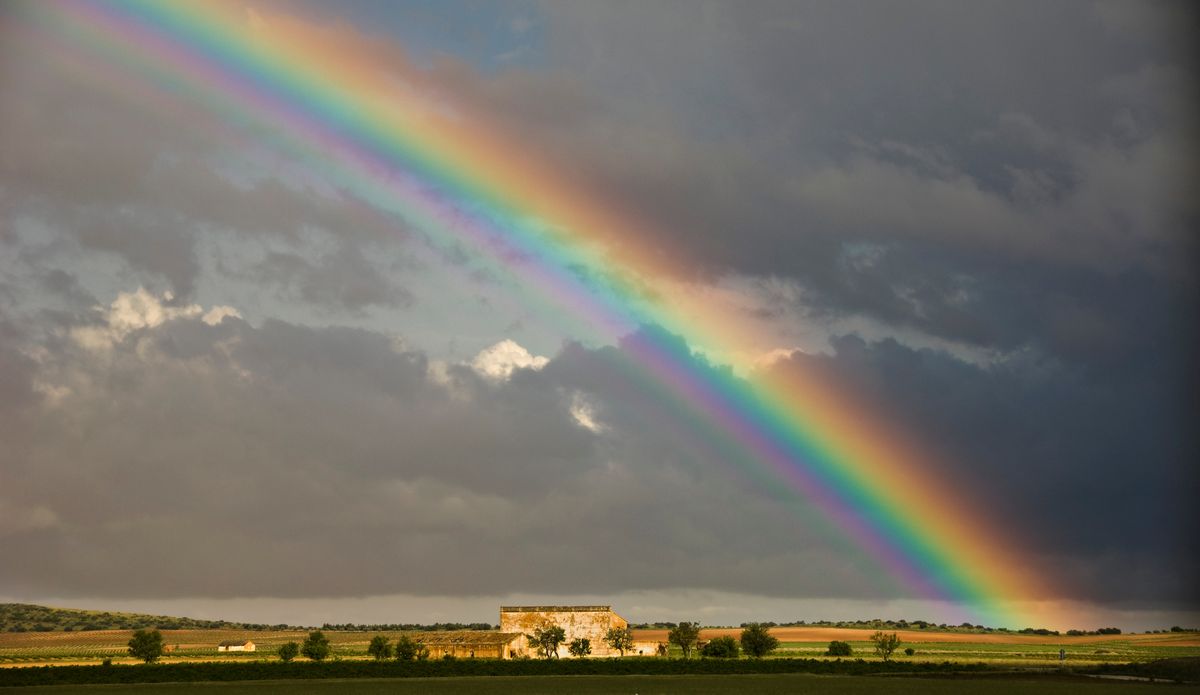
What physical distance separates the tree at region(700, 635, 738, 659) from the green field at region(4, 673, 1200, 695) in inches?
1259

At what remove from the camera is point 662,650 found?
479ft

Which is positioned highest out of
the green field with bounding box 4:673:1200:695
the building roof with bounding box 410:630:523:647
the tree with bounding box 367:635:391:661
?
the building roof with bounding box 410:630:523:647

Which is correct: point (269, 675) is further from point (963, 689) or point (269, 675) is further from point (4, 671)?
point (963, 689)

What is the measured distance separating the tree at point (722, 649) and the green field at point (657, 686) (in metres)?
32.0

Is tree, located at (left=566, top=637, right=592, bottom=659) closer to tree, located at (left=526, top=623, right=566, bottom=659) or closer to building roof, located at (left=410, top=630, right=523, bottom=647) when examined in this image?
tree, located at (left=526, top=623, right=566, bottom=659)

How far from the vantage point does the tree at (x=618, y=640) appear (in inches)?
5487

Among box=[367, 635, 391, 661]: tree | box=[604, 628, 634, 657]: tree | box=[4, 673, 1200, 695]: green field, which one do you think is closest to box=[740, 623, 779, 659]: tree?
box=[604, 628, 634, 657]: tree

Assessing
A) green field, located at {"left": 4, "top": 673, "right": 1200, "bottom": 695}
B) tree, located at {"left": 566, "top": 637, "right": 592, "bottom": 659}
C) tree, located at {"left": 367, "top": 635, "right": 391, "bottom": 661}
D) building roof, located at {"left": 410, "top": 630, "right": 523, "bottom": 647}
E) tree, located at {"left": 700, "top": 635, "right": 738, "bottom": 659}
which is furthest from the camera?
tree, located at {"left": 367, "top": 635, "right": 391, "bottom": 661}

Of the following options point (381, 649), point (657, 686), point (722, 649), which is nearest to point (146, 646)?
point (381, 649)

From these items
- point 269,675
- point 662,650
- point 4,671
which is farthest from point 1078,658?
point 4,671

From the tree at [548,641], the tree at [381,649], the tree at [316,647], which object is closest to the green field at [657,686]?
the tree at [548,641]

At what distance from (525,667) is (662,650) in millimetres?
35185

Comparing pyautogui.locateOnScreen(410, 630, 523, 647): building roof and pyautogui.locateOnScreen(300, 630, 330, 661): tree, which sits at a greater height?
pyautogui.locateOnScreen(410, 630, 523, 647): building roof

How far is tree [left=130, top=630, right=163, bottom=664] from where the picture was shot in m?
140
